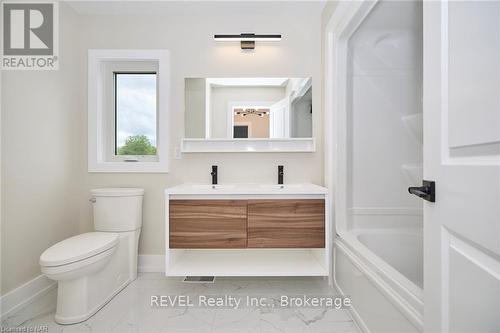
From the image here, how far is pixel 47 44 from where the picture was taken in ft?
6.73

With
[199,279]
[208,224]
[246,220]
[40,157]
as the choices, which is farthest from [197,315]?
[40,157]

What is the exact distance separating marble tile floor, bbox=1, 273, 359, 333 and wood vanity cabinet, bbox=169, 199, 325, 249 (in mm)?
415

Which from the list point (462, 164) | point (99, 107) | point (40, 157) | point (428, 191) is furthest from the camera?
point (99, 107)

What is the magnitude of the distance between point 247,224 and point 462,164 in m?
1.32

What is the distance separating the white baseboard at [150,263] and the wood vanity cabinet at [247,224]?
63 cm

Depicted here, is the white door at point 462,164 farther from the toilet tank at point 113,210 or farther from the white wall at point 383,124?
the toilet tank at point 113,210

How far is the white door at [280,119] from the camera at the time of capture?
2291 mm

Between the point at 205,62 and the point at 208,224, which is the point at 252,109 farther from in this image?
the point at 208,224

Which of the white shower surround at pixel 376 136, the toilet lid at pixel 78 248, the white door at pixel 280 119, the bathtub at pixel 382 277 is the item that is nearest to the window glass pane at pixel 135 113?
the toilet lid at pixel 78 248

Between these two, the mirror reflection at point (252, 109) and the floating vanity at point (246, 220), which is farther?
the mirror reflection at point (252, 109)

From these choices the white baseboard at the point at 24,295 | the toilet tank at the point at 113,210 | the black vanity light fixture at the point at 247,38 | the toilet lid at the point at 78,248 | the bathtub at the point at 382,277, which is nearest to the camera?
the bathtub at the point at 382,277

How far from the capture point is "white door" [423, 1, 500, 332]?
0.68m

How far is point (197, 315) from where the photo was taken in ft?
5.51

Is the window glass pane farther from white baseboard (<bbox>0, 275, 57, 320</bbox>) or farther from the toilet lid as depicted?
white baseboard (<bbox>0, 275, 57, 320</bbox>)
